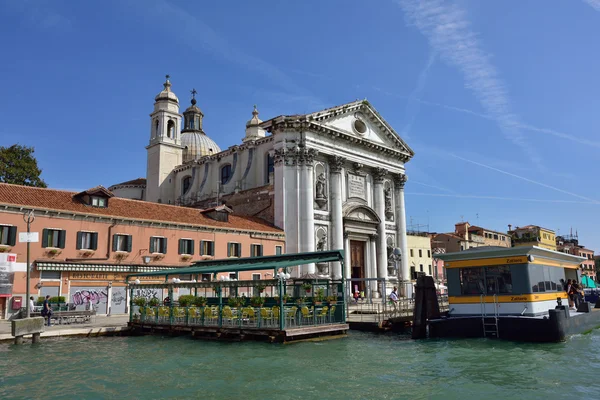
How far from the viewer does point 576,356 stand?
16.0 m

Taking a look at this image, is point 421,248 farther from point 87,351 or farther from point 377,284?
point 87,351

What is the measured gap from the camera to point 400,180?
4662 centimetres

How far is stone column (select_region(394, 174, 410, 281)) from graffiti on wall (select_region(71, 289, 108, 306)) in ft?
82.1

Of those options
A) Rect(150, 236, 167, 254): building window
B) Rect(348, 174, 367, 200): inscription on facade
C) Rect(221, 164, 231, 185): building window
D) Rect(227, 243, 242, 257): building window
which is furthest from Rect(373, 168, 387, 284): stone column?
Rect(150, 236, 167, 254): building window

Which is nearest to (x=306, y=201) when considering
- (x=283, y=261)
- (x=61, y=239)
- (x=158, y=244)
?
(x=158, y=244)

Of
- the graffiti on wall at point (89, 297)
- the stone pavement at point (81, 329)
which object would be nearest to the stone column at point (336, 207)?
the graffiti on wall at point (89, 297)

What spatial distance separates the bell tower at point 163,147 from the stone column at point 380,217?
1998cm

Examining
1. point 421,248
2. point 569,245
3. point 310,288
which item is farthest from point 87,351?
point 569,245

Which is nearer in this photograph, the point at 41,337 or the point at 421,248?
the point at 41,337

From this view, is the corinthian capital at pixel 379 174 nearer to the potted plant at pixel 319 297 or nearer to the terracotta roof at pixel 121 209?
the terracotta roof at pixel 121 209

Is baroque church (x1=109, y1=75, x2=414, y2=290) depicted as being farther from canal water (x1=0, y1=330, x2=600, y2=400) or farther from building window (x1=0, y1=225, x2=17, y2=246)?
canal water (x1=0, y1=330, x2=600, y2=400)

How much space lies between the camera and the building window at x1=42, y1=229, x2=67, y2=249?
26.2 metres

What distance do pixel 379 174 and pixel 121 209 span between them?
2167 centimetres

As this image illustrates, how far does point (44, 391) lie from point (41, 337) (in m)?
9.37
